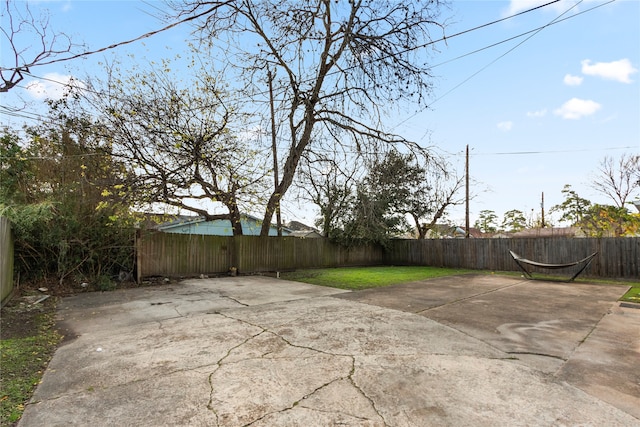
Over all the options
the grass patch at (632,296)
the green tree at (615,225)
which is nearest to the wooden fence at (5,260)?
the grass patch at (632,296)

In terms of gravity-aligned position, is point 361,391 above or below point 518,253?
below

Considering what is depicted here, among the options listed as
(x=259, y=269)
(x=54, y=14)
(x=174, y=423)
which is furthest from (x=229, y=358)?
(x=259, y=269)

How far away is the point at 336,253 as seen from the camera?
1419cm

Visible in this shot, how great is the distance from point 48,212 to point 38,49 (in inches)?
186

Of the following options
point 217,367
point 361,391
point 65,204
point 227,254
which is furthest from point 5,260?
point 361,391

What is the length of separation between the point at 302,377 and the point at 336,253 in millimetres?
A: 11763

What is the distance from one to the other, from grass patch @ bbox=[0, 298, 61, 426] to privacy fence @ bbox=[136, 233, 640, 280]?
12.3 feet

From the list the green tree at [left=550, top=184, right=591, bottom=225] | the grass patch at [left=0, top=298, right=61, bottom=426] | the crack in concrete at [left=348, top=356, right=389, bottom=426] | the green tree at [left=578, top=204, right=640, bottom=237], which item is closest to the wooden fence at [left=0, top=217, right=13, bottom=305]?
the grass patch at [left=0, top=298, right=61, bottom=426]

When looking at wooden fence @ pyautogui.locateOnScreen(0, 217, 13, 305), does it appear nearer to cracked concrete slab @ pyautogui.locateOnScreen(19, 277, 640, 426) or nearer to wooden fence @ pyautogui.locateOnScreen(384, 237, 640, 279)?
cracked concrete slab @ pyautogui.locateOnScreen(19, 277, 640, 426)

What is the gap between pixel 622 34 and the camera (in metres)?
5.27

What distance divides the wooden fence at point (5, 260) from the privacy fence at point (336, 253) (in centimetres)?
266

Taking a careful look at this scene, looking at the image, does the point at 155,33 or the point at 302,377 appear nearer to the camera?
the point at 302,377

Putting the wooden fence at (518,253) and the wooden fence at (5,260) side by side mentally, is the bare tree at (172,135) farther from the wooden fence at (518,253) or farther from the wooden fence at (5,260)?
the wooden fence at (518,253)

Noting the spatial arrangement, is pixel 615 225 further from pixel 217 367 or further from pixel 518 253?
pixel 217 367
